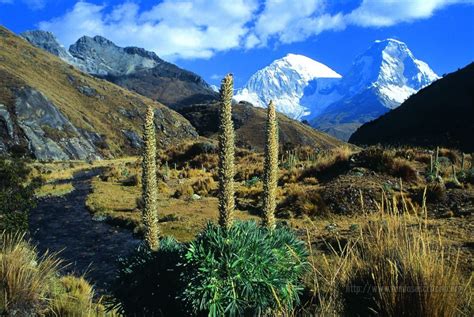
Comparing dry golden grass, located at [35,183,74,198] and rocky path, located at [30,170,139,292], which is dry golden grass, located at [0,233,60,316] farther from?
dry golden grass, located at [35,183,74,198]

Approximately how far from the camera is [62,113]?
96625 millimetres

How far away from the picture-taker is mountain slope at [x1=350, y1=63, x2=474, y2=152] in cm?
7825

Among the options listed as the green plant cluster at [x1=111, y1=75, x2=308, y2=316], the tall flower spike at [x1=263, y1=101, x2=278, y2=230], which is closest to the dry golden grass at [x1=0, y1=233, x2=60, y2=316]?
the green plant cluster at [x1=111, y1=75, x2=308, y2=316]

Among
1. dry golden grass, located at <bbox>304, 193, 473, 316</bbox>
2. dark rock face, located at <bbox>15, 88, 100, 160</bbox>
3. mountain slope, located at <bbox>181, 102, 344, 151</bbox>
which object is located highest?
mountain slope, located at <bbox>181, 102, 344, 151</bbox>

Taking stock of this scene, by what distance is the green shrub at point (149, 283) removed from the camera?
284 inches

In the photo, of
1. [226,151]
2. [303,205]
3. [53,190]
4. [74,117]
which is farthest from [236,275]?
[74,117]

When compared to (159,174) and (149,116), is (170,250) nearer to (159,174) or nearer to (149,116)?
(149,116)

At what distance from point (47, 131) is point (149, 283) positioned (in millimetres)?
81043

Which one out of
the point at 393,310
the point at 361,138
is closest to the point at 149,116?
the point at 393,310

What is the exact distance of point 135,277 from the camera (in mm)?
7660

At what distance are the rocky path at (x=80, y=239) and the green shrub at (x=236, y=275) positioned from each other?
7061 millimetres

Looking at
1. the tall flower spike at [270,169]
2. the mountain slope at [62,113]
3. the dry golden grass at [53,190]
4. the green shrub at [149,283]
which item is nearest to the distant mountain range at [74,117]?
the mountain slope at [62,113]

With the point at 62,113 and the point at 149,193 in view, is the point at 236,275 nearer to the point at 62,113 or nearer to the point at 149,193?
the point at 149,193

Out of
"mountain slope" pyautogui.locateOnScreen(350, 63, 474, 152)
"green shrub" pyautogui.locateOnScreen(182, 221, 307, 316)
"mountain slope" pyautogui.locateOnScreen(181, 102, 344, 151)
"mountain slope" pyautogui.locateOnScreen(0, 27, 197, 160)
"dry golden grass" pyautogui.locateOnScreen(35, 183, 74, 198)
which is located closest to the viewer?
"green shrub" pyautogui.locateOnScreen(182, 221, 307, 316)
